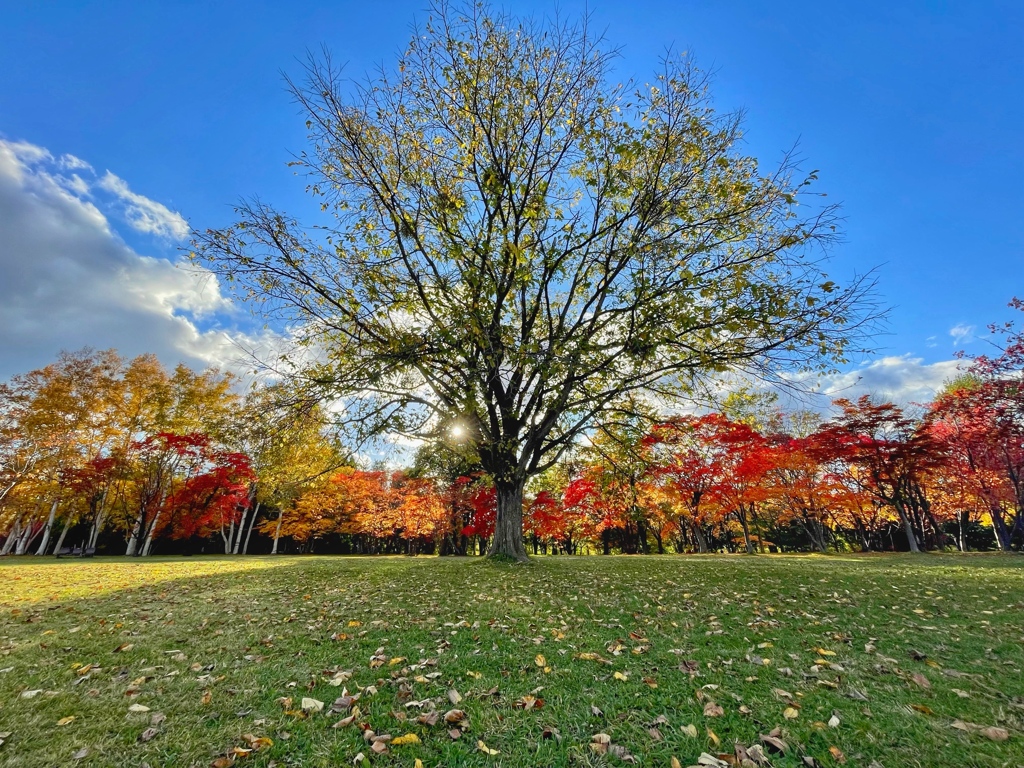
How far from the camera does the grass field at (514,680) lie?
273cm

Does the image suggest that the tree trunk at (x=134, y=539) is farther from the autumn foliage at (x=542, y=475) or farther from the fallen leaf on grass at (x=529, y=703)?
the fallen leaf on grass at (x=529, y=703)

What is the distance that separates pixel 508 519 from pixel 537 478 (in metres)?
2.55

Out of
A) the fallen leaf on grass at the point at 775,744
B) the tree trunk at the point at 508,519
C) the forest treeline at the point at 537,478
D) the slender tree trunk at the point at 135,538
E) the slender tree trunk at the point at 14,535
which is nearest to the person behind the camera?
the fallen leaf on grass at the point at 775,744

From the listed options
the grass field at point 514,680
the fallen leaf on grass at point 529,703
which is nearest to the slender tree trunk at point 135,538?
the grass field at point 514,680

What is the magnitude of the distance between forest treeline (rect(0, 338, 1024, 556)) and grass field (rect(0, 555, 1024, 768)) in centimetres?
613

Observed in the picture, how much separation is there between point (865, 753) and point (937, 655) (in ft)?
9.00

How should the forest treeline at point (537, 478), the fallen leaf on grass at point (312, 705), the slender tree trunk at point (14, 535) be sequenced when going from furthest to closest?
1. the slender tree trunk at point (14, 535)
2. the forest treeline at point (537, 478)
3. the fallen leaf on grass at point (312, 705)

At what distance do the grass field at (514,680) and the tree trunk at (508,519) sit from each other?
587 cm

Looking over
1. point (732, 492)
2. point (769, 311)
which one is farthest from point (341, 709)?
point (732, 492)

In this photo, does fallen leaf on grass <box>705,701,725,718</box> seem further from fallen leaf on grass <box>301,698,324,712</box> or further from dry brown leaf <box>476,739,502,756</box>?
fallen leaf on grass <box>301,698,324,712</box>

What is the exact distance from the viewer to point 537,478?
15.4 metres

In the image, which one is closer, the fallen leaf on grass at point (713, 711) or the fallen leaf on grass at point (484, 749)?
the fallen leaf on grass at point (484, 749)

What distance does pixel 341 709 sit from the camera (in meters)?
3.24

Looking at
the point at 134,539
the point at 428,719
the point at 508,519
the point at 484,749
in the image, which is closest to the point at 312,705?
the point at 428,719
